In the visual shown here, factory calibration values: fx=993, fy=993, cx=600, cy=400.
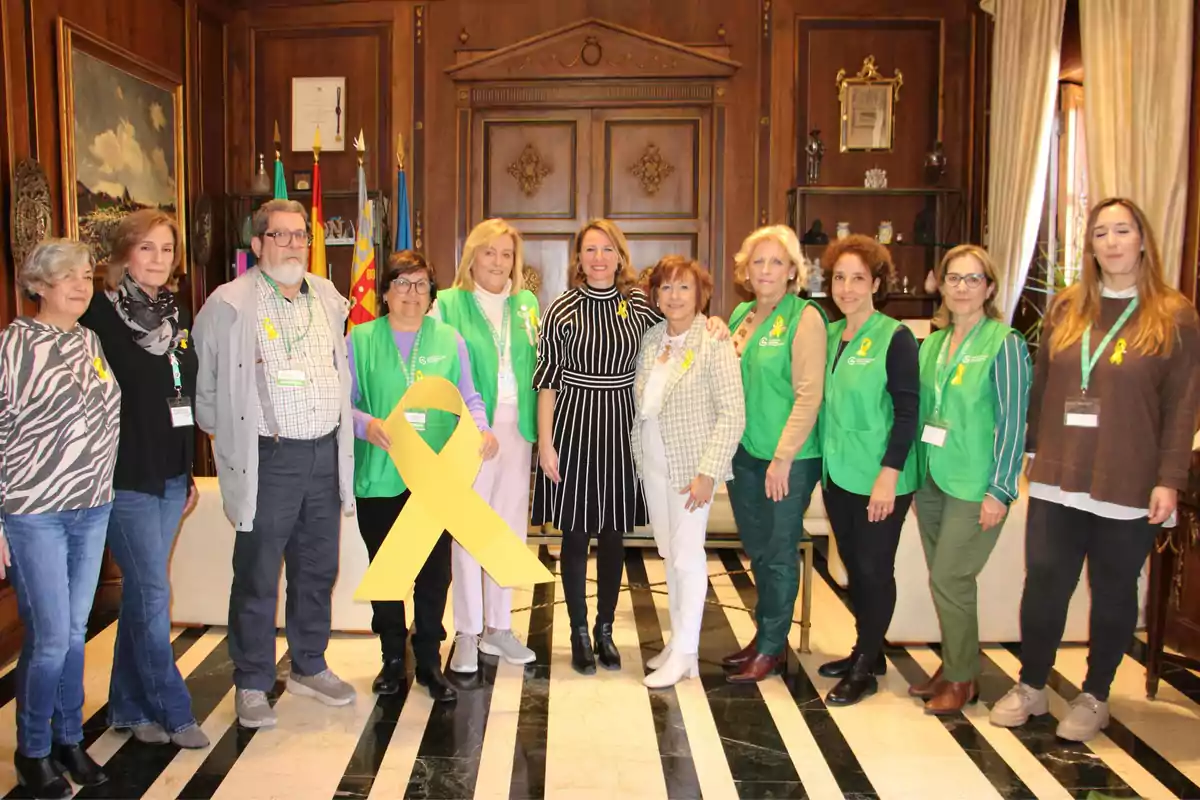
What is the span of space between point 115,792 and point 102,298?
1312 millimetres

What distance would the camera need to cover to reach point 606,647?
3.61 m

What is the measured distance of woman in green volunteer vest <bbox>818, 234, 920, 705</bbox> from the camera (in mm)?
3115

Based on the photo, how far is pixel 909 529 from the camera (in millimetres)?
3832

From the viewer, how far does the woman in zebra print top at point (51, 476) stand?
2.46m

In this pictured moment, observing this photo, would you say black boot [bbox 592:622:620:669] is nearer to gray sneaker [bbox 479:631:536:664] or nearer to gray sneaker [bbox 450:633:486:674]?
gray sneaker [bbox 479:631:536:664]

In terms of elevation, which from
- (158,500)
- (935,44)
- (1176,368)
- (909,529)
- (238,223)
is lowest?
(909,529)

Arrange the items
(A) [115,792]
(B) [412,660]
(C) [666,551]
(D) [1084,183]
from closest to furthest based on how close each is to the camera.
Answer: (A) [115,792]
(C) [666,551]
(B) [412,660]
(D) [1084,183]

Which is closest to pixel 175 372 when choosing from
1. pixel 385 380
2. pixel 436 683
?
pixel 385 380

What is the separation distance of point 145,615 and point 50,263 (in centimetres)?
99

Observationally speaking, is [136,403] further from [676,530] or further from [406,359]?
[676,530]

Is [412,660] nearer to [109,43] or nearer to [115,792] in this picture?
[115,792]

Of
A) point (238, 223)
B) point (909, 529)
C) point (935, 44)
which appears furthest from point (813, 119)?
point (238, 223)

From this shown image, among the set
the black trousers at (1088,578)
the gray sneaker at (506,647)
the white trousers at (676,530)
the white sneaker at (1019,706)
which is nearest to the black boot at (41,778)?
the gray sneaker at (506,647)

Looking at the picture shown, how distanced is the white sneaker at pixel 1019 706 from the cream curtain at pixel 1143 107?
6.31ft
